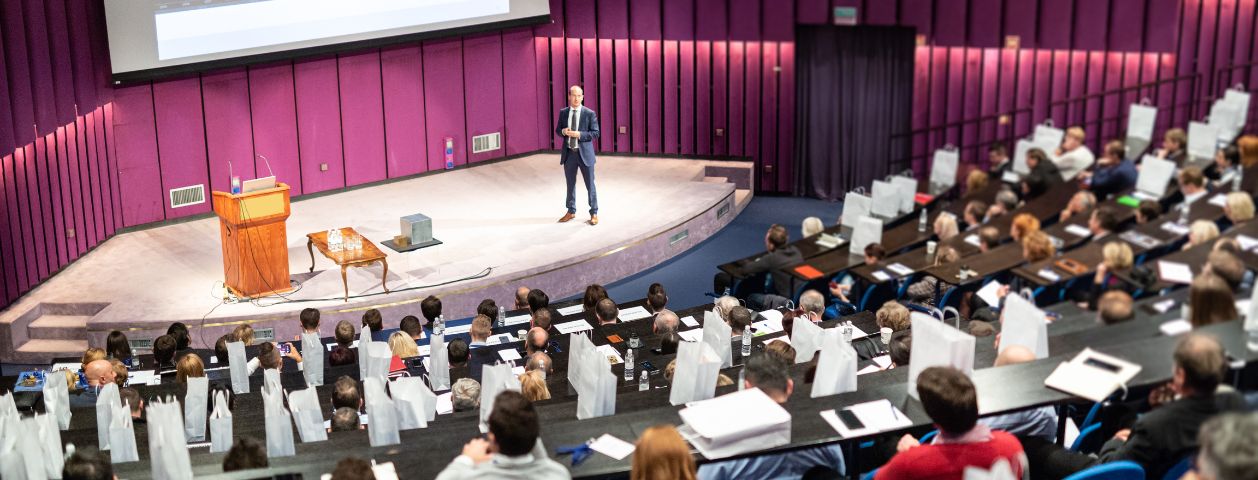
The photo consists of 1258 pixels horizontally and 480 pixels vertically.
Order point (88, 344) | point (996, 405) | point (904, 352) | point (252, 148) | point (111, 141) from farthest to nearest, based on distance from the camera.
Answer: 1. point (252, 148)
2. point (111, 141)
3. point (88, 344)
4. point (904, 352)
5. point (996, 405)

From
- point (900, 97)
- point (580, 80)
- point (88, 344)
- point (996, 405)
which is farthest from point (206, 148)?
point (996, 405)

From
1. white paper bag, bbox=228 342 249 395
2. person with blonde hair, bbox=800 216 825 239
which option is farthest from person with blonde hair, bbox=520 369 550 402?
person with blonde hair, bbox=800 216 825 239

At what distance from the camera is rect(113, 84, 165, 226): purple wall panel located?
1258 centimetres

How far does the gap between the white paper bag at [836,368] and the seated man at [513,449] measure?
1.61 metres

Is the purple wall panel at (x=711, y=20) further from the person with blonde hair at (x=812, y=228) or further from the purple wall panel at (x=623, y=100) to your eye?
the person with blonde hair at (x=812, y=228)

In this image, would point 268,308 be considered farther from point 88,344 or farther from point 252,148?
point 252,148

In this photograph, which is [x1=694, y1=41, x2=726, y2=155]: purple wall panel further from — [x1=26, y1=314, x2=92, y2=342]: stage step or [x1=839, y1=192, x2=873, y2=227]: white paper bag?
[x1=26, y1=314, x2=92, y2=342]: stage step

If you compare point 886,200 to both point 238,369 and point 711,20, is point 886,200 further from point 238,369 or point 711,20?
point 238,369

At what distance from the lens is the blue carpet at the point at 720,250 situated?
11836 millimetres

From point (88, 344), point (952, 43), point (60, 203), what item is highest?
point (952, 43)

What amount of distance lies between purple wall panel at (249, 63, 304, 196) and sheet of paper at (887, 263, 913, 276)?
23.8 ft

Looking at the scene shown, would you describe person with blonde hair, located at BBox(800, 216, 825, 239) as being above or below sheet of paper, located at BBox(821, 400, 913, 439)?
below

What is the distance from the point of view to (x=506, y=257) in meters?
11.7

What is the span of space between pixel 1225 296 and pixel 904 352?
65.9 inches
